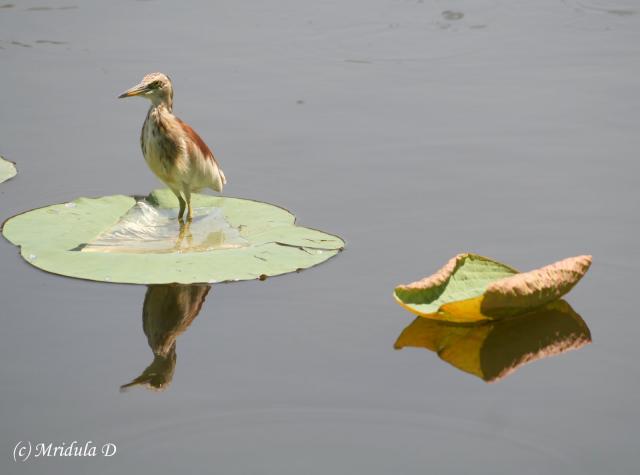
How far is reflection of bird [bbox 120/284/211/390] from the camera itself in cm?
490

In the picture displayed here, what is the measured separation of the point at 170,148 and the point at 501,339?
2.42 meters

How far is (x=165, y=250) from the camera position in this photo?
6.23m

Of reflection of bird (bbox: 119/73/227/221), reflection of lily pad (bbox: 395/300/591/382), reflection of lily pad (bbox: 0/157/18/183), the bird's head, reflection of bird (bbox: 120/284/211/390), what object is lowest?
reflection of bird (bbox: 120/284/211/390)

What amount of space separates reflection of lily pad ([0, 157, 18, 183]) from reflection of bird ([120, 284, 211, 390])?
203cm

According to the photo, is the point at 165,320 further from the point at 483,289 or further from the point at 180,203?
the point at 483,289

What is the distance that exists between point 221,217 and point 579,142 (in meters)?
2.87

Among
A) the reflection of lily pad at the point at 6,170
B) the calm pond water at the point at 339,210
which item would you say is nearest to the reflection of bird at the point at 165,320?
the calm pond water at the point at 339,210

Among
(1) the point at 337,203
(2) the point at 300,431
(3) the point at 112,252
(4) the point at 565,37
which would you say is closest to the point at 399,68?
(4) the point at 565,37

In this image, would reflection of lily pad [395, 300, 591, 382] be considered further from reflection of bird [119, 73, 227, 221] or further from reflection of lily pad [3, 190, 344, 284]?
reflection of bird [119, 73, 227, 221]

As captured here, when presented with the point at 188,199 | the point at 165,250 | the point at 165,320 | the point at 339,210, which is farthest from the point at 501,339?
the point at 188,199

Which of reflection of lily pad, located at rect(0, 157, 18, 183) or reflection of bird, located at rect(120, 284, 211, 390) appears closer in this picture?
reflection of bird, located at rect(120, 284, 211, 390)

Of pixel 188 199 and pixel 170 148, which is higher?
pixel 170 148

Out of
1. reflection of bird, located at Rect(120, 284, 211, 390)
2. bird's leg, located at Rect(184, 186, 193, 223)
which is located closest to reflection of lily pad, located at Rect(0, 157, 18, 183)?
bird's leg, located at Rect(184, 186, 193, 223)

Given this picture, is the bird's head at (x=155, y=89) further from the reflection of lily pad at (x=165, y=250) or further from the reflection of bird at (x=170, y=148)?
the reflection of lily pad at (x=165, y=250)
